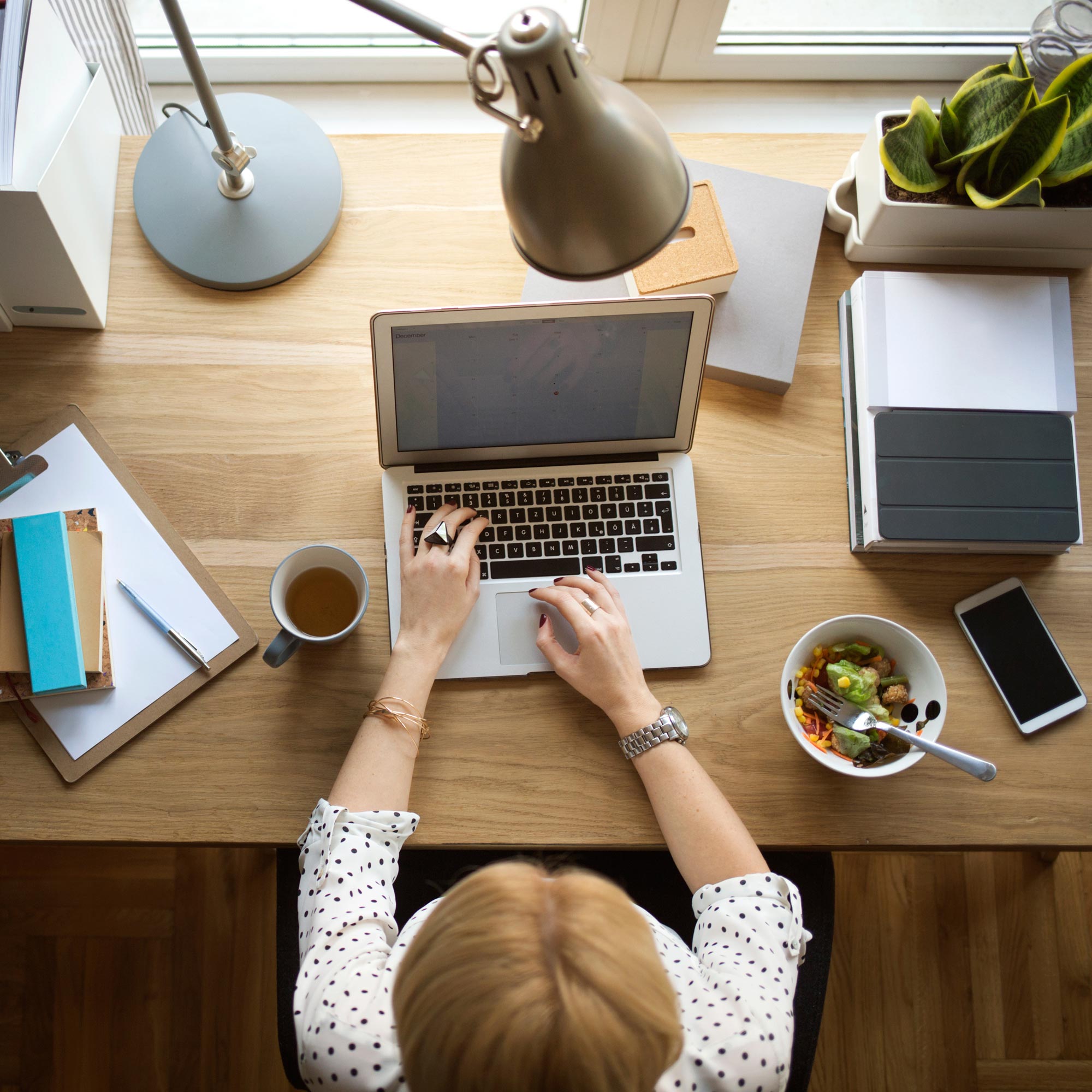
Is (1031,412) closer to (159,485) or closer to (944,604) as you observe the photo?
(944,604)

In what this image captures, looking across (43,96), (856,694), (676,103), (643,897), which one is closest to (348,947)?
(643,897)

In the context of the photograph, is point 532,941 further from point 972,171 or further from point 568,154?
point 972,171

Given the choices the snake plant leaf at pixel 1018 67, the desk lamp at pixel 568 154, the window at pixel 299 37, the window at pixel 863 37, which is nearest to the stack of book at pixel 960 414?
the snake plant leaf at pixel 1018 67

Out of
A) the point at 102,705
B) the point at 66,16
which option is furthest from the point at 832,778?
the point at 66,16

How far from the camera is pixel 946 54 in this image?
1.35 m

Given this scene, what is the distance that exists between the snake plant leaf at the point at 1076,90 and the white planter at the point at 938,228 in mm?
97

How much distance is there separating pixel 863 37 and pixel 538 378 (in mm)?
952

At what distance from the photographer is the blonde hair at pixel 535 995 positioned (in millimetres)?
601

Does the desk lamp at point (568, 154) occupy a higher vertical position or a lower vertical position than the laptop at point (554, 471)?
higher

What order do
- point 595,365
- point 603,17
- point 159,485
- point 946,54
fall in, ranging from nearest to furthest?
point 595,365, point 159,485, point 603,17, point 946,54

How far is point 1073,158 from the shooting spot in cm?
94

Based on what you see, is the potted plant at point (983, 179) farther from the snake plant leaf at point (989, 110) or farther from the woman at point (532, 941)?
the woman at point (532, 941)

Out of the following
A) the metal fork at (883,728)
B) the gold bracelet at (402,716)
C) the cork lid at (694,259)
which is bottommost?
the gold bracelet at (402,716)

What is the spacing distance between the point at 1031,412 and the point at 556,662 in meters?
0.62
